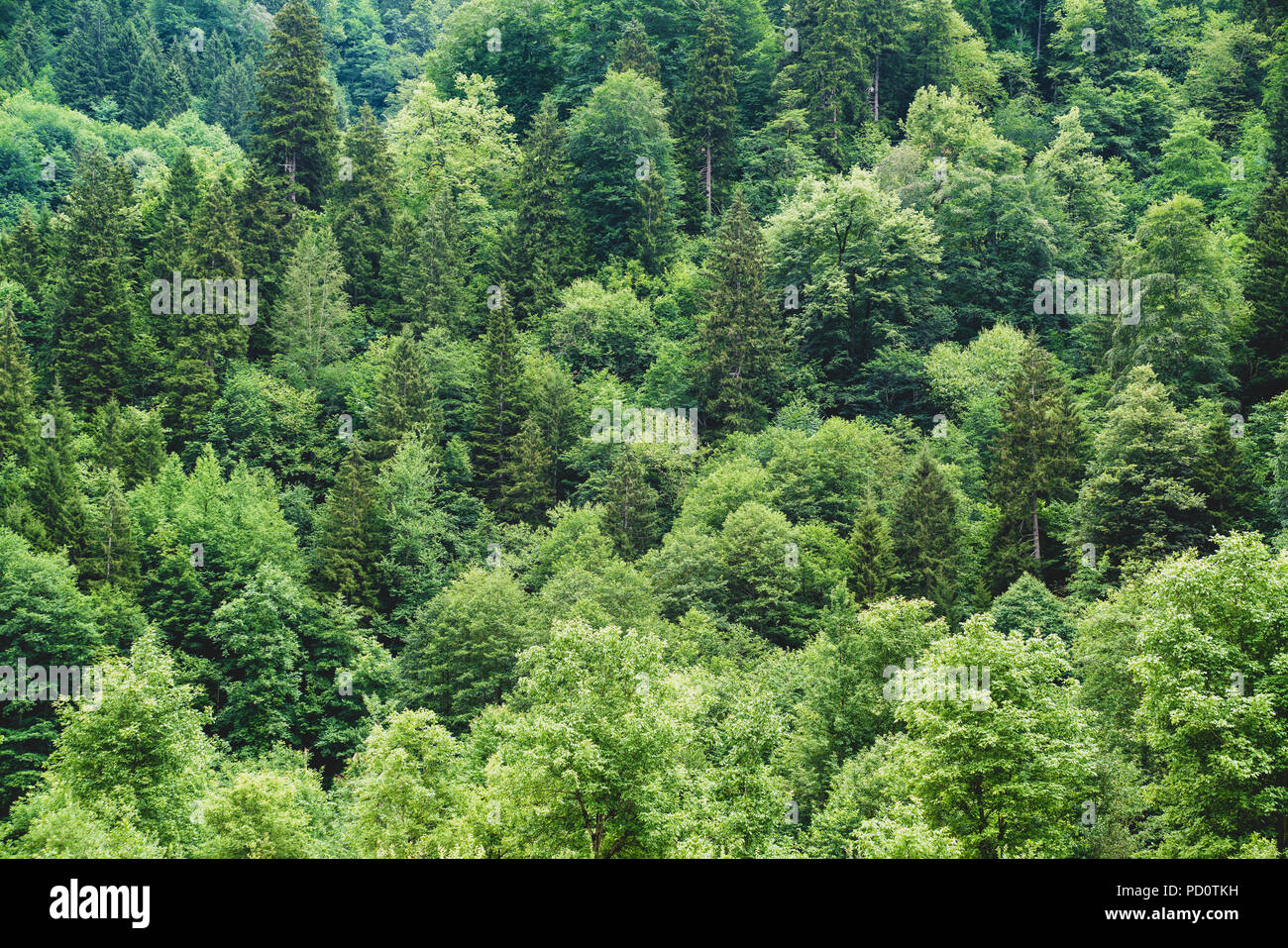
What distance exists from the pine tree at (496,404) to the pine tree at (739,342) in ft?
43.6

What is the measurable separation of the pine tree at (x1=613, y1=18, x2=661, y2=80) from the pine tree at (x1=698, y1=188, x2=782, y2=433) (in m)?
26.2

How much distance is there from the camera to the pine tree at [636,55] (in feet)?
340

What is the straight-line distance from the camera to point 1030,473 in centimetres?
6481

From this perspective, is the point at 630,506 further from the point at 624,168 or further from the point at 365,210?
the point at 365,210

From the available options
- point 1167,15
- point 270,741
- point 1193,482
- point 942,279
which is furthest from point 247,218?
point 1167,15

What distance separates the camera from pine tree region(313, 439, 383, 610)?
6931 cm

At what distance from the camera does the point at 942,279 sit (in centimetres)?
8894

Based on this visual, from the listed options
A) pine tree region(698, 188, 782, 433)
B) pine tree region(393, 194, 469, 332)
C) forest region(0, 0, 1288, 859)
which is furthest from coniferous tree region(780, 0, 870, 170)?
pine tree region(393, 194, 469, 332)

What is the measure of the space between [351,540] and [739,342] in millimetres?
29788

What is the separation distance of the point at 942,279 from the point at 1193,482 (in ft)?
114

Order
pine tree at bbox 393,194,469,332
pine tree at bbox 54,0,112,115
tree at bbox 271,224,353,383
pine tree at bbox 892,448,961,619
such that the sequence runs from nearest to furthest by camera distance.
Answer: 1. pine tree at bbox 892,448,961,619
2. tree at bbox 271,224,353,383
3. pine tree at bbox 393,194,469,332
4. pine tree at bbox 54,0,112,115

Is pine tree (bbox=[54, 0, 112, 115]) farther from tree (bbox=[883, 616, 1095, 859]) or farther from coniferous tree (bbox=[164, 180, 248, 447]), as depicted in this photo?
tree (bbox=[883, 616, 1095, 859])

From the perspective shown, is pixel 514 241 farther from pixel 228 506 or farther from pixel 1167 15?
pixel 1167 15
